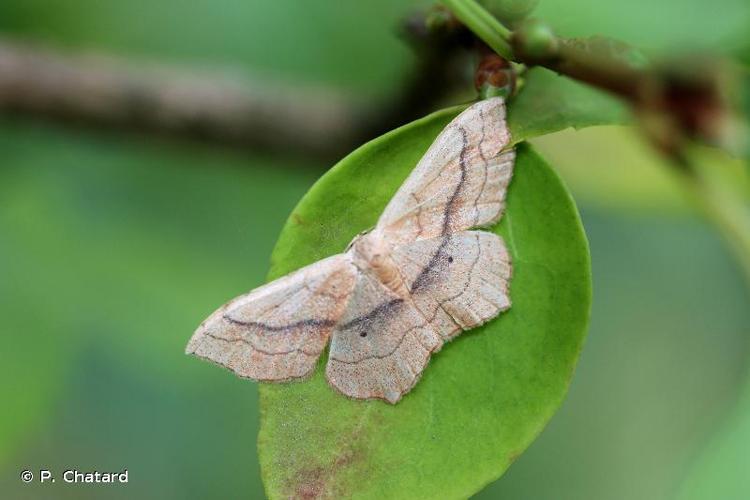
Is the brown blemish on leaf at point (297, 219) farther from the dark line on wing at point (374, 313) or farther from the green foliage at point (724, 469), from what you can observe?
the green foliage at point (724, 469)

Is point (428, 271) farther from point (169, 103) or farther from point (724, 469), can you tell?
point (169, 103)

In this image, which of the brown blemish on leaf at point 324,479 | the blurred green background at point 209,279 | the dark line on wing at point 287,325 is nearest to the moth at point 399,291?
the dark line on wing at point 287,325

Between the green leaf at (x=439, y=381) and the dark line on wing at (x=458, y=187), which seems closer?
the green leaf at (x=439, y=381)

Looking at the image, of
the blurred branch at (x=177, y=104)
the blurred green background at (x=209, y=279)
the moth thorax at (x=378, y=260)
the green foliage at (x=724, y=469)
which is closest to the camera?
the green foliage at (x=724, y=469)

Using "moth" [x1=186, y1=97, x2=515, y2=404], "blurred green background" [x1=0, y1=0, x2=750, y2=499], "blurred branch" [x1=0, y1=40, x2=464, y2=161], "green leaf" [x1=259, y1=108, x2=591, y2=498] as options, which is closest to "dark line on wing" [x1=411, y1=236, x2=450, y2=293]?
"moth" [x1=186, y1=97, x2=515, y2=404]

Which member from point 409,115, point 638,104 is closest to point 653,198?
point 409,115

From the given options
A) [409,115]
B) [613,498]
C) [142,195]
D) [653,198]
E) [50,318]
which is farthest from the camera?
[613,498]

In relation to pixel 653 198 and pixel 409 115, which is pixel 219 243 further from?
pixel 653 198
